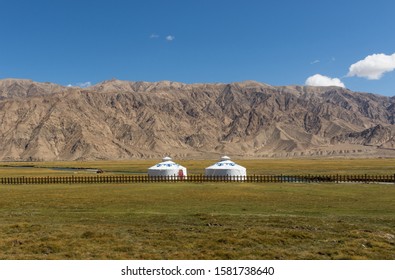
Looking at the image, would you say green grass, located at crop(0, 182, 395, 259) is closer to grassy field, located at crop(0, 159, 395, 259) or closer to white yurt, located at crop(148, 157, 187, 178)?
grassy field, located at crop(0, 159, 395, 259)

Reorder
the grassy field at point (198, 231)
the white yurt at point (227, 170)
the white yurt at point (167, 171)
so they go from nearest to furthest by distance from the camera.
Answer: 1. the grassy field at point (198, 231)
2. the white yurt at point (227, 170)
3. the white yurt at point (167, 171)

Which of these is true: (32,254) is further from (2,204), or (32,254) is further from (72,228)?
(2,204)

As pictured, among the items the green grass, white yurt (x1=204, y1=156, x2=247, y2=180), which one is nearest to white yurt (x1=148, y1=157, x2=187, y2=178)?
white yurt (x1=204, y1=156, x2=247, y2=180)

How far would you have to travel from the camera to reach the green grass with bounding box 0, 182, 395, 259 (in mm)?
13789

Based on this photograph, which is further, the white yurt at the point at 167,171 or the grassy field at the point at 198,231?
the white yurt at the point at 167,171

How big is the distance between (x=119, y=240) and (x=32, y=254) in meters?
3.03

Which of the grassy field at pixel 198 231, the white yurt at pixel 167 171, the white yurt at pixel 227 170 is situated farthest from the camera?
the white yurt at pixel 167 171

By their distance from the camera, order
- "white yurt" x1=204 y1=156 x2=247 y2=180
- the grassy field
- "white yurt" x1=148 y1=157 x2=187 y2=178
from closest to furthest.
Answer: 1. the grassy field
2. "white yurt" x1=204 y1=156 x2=247 y2=180
3. "white yurt" x1=148 y1=157 x2=187 y2=178

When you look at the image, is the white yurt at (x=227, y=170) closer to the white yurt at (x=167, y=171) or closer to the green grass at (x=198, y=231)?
the white yurt at (x=167, y=171)

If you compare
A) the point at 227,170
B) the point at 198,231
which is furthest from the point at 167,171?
the point at 198,231

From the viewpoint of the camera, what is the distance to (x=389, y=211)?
24.1 m

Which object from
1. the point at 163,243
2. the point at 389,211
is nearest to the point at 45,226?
the point at 163,243

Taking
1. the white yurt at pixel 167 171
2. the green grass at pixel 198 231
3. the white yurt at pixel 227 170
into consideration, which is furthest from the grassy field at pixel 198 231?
the white yurt at pixel 167 171

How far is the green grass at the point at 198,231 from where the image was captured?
13789 mm
